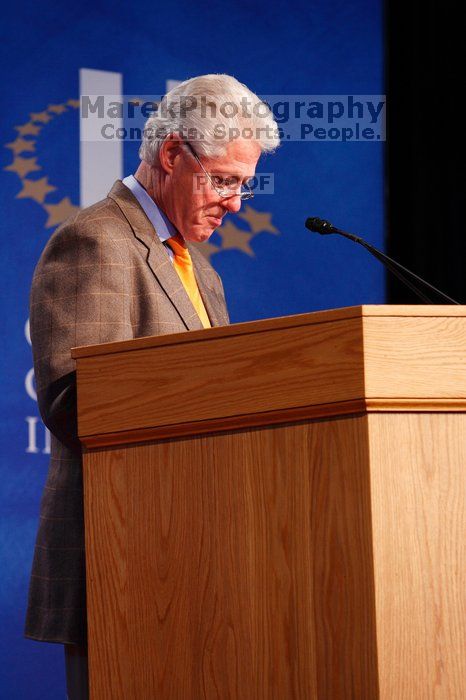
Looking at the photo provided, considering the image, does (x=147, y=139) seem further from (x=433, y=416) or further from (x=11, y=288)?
(x=433, y=416)

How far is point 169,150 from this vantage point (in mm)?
2215

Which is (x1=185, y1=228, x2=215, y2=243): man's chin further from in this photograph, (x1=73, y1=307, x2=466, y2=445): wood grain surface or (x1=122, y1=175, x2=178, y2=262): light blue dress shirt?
(x1=73, y1=307, x2=466, y2=445): wood grain surface

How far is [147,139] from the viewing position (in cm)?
227

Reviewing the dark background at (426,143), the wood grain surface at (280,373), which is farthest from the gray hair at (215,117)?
Answer: the dark background at (426,143)

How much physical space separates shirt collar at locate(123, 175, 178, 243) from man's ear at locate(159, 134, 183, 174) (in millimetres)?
65

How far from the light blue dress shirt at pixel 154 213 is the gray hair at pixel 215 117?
0.08 m

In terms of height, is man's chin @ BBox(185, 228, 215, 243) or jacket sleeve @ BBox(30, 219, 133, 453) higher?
man's chin @ BBox(185, 228, 215, 243)

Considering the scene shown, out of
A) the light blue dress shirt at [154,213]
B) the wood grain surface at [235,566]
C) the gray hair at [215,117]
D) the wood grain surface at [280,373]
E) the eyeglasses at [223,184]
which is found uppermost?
the gray hair at [215,117]

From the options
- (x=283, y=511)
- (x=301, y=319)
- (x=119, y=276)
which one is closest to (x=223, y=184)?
(x=119, y=276)

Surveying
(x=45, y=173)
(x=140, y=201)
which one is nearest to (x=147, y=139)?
(x=140, y=201)

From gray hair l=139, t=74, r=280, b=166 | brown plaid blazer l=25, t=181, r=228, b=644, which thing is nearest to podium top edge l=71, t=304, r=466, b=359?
brown plaid blazer l=25, t=181, r=228, b=644

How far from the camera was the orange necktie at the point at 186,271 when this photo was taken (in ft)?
7.30

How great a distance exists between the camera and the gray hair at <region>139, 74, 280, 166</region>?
2176 millimetres

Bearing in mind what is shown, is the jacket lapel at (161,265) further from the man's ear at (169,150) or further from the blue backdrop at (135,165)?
the blue backdrop at (135,165)
